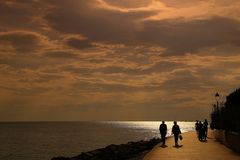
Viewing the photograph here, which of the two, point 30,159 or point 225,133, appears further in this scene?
point 30,159

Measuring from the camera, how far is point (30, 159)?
2418 inches

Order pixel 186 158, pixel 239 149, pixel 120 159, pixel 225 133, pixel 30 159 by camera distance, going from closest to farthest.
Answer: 1. pixel 186 158
2. pixel 239 149
3. pixel 225 133
4. pixel 120 159
5. pixel 30 159

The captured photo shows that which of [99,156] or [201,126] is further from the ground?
[201,126]

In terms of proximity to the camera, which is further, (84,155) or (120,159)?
(84,155)

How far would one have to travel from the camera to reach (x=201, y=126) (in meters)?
35.2

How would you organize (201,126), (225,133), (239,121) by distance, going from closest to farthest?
(239,121) → (225,133) → (201,126)

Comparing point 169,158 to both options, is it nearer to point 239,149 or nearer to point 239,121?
point 239,149

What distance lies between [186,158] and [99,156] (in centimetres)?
1606

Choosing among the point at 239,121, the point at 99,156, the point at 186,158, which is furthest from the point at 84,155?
the point at 186,158

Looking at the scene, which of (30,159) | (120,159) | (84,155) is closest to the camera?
(120,159)

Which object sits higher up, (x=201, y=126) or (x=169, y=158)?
(x=201, y=126)

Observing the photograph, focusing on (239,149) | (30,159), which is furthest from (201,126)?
(30,159)

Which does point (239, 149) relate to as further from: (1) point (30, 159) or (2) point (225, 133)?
(1) point (30, 159)

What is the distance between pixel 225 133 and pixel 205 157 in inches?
344
